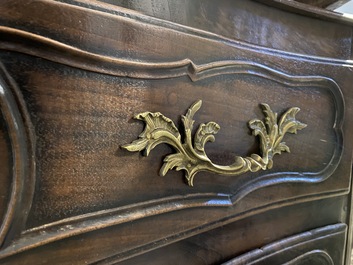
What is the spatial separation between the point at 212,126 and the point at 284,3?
7.4 inches

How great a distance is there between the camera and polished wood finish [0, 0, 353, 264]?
0.80 ft

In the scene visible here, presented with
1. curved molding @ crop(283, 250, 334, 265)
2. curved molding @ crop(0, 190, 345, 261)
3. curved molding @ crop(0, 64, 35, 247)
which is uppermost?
curved molding @ crop(0, 64, 35, 247)

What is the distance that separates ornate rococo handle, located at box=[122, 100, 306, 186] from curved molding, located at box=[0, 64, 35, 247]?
84 mm

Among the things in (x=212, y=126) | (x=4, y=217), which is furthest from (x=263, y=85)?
(x=4, y=217)

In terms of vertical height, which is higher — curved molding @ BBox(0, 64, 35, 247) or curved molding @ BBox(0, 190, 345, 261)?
curved molding @ BBox(0, 64, 35, 247)

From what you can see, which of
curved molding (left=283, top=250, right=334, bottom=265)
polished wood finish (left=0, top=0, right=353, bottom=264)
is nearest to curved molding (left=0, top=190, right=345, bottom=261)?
polished wood finish (left=0, top=0, right=353, bottom=264)

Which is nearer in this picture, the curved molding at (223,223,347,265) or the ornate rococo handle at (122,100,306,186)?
the ornate rococo handle at (122,100,306,186)

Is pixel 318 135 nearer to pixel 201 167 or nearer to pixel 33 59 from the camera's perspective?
pixel 201 167

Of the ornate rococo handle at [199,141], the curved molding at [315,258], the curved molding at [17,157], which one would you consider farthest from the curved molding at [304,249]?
the curved molding at [17,157]

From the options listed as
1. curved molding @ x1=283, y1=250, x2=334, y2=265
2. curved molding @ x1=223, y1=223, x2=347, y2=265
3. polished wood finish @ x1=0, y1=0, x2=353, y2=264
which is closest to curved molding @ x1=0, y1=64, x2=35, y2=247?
polished wood finish @ x1=0, y1=0, x2=353, y2=264

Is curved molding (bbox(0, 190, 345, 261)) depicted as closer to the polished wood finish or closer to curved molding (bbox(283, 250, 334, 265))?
the polished wood finish

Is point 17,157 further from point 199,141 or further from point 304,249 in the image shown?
point 304,249

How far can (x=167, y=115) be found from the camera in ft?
1.07

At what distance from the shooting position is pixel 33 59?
24 centimetres
